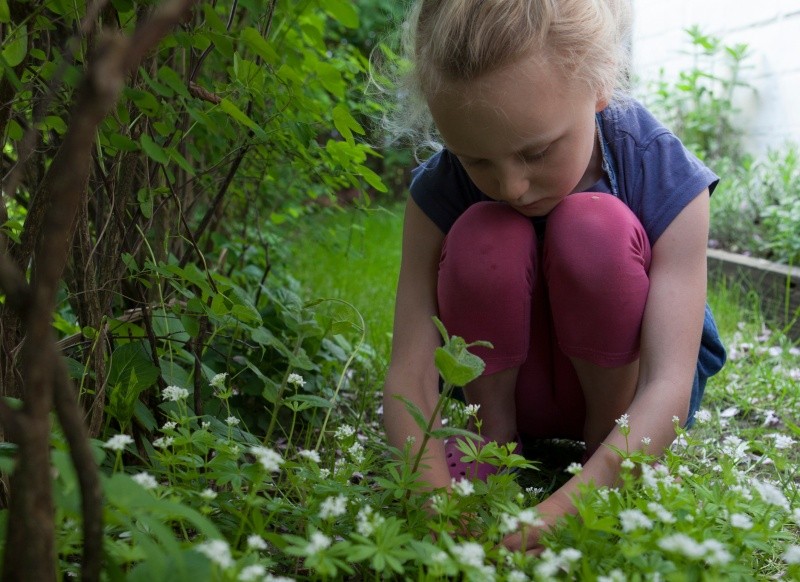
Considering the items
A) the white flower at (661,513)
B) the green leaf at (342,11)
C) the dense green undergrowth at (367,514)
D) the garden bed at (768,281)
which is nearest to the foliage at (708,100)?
the garden bed at (768,281)

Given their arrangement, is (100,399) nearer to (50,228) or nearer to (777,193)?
(50,228)

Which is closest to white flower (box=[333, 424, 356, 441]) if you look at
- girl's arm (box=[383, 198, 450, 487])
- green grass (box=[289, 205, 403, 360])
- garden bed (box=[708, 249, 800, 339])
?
girl's arm (box=[383, 198, 450, 487])

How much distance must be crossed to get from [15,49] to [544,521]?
3.49 ft

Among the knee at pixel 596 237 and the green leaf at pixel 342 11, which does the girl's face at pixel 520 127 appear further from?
the green leaf at pixel 342 11

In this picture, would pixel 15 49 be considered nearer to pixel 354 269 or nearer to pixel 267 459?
pixel 267 459

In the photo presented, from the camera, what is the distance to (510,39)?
1483mm

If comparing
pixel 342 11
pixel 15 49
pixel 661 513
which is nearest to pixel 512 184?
pixel 342 11

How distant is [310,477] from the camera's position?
1275 millimetres

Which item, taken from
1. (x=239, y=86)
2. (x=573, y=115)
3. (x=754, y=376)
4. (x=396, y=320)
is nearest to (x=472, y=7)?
(x=573, y=115)

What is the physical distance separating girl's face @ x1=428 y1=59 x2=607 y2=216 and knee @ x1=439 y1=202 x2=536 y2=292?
0.08 meters

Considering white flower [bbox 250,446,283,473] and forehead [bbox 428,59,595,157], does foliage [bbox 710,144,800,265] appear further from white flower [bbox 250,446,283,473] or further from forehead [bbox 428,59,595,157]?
white flower [bbox 250,446,283,473]

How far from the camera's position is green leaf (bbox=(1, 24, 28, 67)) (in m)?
1.24

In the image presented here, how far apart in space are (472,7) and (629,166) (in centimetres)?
52

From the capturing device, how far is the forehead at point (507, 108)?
1477 millimetres
